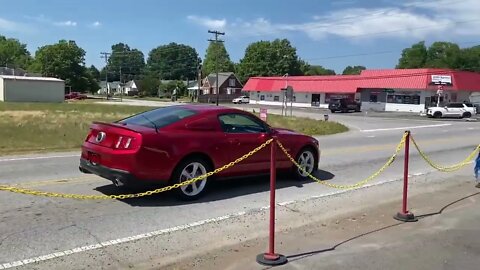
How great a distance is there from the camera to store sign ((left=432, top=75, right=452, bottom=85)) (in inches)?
2199

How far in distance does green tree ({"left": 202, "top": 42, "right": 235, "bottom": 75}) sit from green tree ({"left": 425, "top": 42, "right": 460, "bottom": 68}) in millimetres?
54353

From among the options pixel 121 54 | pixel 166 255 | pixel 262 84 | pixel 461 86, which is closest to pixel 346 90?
pixel 461 86

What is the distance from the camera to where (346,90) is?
219 ft

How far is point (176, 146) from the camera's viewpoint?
7.24 m

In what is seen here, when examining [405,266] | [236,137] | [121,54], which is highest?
[121,54]

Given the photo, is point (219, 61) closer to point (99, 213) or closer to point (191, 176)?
point (191, 176)

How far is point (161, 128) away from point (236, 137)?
4.54ft

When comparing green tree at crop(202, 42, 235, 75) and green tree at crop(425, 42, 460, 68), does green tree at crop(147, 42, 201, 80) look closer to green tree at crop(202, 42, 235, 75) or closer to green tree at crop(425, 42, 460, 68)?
green tree at crop(202, 42, 235, 75)

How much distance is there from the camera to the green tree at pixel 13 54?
455ft

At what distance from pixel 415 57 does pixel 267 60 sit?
39575 mm

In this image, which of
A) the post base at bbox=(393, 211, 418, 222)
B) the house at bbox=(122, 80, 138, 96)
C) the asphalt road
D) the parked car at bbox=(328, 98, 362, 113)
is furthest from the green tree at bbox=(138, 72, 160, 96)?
the post base at bbox=(393, 211, 418, 222)

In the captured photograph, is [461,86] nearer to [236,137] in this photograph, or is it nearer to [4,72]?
[236,137]

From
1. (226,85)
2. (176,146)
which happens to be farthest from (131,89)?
(176,146)

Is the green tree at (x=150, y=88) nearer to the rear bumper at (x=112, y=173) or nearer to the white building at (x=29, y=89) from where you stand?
the white building at (x=29, y=89)
